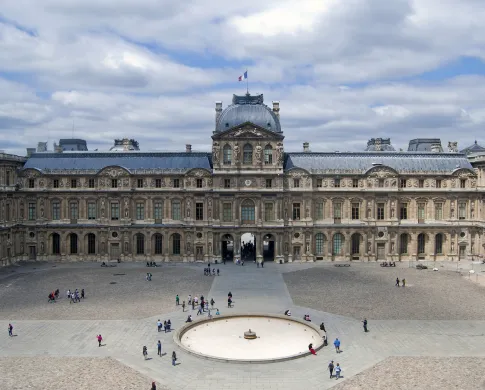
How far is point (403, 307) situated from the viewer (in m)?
50.9

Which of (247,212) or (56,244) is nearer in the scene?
(247,212)

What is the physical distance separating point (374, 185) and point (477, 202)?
16.4m

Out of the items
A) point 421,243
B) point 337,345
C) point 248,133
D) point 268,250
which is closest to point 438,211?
point 421,243

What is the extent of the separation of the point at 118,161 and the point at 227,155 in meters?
18.1

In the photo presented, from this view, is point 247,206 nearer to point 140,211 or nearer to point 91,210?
point 140,211

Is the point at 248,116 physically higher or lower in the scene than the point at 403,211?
higher

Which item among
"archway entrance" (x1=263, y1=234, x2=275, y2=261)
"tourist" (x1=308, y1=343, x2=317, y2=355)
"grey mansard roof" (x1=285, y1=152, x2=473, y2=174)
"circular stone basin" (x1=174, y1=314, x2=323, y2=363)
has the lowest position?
"circular stone basin" (x1=174, y1=314, x2=323, y2=363)

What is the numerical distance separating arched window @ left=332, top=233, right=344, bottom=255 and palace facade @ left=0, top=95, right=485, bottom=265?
0.16 metres

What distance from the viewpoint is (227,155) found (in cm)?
7919

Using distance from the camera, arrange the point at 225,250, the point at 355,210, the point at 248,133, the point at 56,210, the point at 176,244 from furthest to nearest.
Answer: the point at 225,250 → the point at 56,210 → the point at 176,244 → the point at 355,210 → the point at 248,133

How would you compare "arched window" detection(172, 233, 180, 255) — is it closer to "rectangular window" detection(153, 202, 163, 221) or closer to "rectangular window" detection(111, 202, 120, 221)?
"rectangular window" detection(153, 202, 163, 221)

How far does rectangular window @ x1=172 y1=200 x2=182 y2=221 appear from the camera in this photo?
80.6m

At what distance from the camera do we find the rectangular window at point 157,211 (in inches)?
3179

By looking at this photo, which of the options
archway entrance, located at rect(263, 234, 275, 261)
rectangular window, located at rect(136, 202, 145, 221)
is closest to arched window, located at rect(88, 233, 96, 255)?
rectangular window, located at rect(136, 202, 145, 221)
